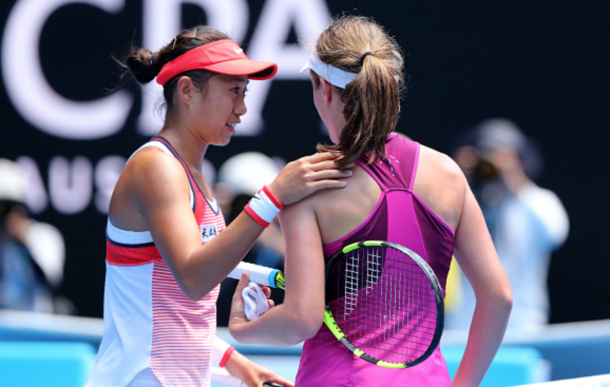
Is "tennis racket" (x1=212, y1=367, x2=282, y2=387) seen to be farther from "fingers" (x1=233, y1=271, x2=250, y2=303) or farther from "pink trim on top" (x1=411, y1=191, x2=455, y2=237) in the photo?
"pink trim on top" (x1=411, y1=191, x2=455, y2=237)

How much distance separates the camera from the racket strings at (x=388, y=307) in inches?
65.3

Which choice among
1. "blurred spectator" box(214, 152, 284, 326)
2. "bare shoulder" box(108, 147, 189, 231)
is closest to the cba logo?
"blurred spectator" box(214, 152, 284, 326)

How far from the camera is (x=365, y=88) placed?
1609 millimetres

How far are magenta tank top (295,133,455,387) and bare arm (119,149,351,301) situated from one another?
12cm

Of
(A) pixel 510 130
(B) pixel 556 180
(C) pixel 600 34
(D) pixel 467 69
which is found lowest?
(B) pixel 556 180

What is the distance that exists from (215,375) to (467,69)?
4833mm

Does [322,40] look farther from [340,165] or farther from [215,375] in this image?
[215,375]

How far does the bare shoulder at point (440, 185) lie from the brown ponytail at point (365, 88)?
0.37 feet

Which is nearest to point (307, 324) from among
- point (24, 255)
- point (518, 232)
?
point (518, 232)

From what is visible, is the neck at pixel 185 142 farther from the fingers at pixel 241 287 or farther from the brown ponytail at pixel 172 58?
the fingers at pixel 241 287

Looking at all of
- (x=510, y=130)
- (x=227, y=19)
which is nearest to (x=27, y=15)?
(x=227, y=19)

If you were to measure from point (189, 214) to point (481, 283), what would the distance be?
0.77m

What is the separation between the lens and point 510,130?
634 cm

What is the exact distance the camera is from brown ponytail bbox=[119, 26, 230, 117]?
209 cm
